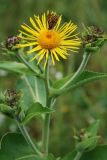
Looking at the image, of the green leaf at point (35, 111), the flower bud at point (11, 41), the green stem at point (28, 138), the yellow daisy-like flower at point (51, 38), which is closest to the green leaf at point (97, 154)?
the green stem at point (28, 138)

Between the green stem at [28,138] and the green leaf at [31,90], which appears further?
the green leaf at [31,90]

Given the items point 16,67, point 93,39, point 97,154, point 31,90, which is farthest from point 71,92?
point 93,39

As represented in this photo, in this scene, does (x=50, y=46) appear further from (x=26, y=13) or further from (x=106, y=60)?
(x=26, y=13)

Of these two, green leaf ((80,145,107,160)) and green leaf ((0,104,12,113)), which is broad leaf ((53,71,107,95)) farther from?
green leaf ((80,145,107,160))

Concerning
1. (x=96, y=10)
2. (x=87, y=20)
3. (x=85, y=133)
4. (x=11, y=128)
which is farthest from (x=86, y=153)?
(x=87, y=20)

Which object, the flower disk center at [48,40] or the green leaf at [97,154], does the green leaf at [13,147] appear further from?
the flower disk center at [48,40]

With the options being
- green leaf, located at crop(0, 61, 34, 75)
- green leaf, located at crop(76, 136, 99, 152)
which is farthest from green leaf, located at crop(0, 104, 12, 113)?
green leaf, located at crop(76, 136, 99, 152)
